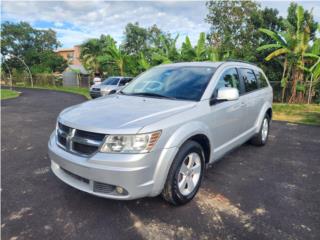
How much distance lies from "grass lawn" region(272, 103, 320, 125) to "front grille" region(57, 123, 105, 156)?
847cm

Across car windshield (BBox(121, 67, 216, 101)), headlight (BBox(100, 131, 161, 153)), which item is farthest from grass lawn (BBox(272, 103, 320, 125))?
headlight (BBox(100, 131, 161, 153))

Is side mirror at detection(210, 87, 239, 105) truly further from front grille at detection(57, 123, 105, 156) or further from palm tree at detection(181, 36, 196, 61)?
palm tree at detection(181, 36, 196, 61)

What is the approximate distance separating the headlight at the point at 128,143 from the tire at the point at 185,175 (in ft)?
1.60

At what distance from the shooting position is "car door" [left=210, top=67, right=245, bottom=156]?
12.0 ft

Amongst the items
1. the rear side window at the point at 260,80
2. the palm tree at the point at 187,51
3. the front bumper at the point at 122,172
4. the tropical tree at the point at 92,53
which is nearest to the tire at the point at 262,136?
the rear side window at the point at 260,80

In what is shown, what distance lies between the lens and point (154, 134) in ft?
8.77

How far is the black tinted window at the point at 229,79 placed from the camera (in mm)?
3936

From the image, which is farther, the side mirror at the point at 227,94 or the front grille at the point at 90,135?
the side mirror at the point at 227,94

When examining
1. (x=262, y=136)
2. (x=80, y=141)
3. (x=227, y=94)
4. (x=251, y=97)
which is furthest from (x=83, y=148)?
(x=262, y=136)

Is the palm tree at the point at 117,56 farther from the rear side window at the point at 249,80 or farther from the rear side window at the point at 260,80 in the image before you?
the rear side window at the point at 249,80

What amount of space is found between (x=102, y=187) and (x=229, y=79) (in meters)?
2.72

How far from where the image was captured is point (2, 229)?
8.99 ft

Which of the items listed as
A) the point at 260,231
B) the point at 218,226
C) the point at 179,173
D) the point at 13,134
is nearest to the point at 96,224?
the point at 179,173

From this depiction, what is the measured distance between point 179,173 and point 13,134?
559 cm
